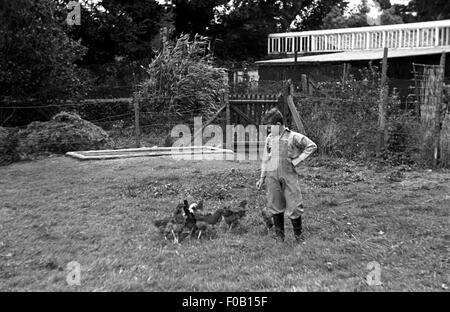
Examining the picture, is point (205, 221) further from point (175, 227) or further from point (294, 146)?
point (294, 146)

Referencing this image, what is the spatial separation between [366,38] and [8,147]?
A: 1780cm

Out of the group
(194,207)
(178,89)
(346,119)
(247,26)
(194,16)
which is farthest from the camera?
(194,16)

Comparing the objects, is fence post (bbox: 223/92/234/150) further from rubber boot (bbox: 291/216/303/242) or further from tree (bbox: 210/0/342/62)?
tree (bbox: 210/0/342/62)

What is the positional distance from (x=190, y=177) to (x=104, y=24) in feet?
64.3

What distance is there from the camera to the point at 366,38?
2652 cm

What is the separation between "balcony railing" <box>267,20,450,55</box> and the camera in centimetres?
2234

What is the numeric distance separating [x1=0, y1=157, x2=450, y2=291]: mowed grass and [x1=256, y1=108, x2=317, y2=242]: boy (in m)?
0.28

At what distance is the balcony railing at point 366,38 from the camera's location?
22.3m

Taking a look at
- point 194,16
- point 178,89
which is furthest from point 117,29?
point 178,89

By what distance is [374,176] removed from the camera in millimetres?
10383
